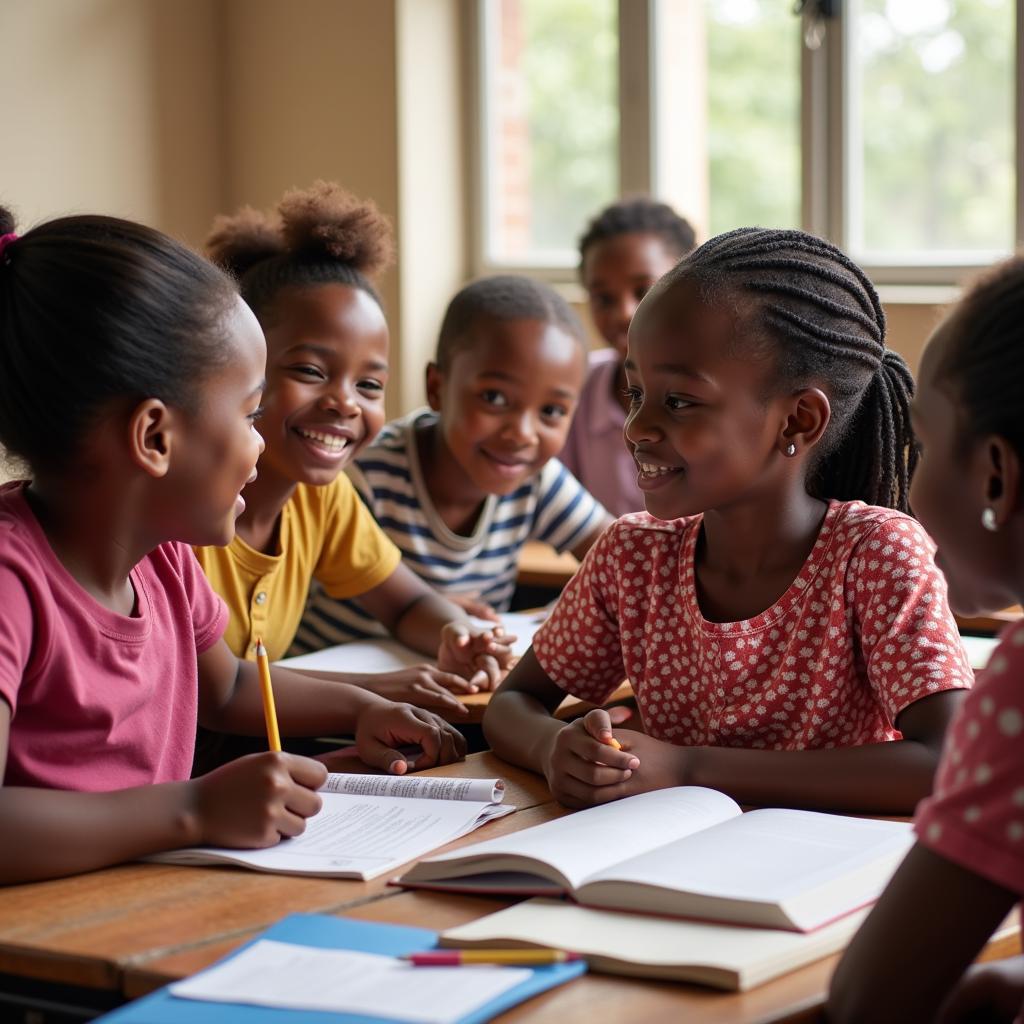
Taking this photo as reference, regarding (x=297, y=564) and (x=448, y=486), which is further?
(x=448, y=486)

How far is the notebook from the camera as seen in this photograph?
100 cm

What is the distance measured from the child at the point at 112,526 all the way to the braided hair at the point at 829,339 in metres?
0.53

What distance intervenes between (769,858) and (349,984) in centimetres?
35

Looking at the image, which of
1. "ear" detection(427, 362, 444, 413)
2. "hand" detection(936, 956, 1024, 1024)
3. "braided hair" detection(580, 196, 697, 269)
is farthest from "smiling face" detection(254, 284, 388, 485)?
"hand" detection(936, 956, 1024, 1024)

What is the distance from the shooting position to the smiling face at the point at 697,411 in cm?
160

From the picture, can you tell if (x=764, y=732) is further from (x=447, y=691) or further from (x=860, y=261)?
(x=860, y=261)

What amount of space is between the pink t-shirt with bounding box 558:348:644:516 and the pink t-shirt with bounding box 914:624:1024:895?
2.47 meters

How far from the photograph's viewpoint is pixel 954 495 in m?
1.06

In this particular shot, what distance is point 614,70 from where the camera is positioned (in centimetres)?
417

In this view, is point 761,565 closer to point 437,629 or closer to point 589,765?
point 589,765

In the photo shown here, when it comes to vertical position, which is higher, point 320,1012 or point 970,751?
point 970,751

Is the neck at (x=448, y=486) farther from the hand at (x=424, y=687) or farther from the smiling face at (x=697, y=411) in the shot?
the smiling face at (x=697, y=411)

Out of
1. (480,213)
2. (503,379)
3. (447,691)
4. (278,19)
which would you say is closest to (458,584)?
(503,379)

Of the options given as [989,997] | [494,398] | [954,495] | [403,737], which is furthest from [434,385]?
[989,997]
